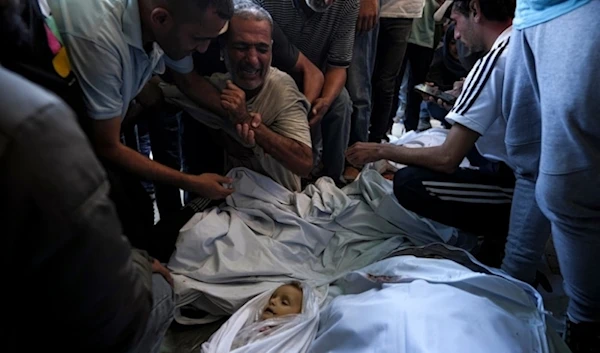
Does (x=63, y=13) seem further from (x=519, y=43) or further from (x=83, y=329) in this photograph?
(x=519, y=43)

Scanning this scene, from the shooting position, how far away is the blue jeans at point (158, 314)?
3.04 feet

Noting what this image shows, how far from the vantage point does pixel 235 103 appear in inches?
63.9

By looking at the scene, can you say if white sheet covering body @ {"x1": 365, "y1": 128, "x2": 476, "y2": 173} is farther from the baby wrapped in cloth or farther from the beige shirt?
the baby wrapped in cloth

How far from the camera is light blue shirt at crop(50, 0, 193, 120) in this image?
3.73ft

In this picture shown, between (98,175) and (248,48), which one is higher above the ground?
(98,175)

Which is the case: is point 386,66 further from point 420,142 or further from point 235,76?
point 235,76

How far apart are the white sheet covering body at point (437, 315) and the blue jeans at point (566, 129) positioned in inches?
6.4

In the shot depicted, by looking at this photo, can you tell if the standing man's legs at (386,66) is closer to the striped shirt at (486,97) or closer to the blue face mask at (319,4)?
the blue face mask at (319,4)

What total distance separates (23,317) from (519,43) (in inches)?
50.0

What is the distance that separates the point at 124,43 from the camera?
122 centimetres

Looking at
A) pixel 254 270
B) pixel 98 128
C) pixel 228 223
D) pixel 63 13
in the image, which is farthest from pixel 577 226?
pixel 63 13

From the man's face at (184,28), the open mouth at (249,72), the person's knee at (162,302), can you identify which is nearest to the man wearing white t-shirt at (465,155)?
the open mouth at (249,72)

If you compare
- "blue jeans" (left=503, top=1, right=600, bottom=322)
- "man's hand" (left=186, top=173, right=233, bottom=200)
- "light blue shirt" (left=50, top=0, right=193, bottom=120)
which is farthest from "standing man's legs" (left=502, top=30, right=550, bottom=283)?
"light blue shirt" (left=50, top=0, right=193, bottom=120)

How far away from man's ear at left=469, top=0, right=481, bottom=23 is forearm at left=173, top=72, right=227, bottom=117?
0.90 meters
